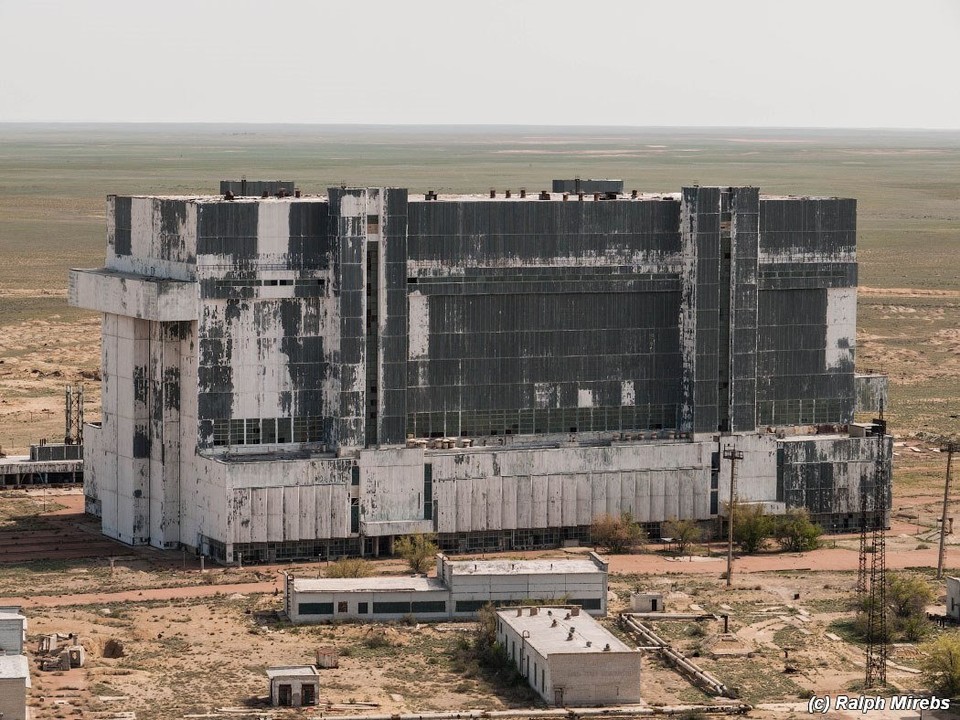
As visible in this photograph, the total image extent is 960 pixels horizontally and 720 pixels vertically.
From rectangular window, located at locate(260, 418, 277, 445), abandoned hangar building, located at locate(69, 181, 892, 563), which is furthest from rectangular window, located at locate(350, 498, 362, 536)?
rectangular window, located at locate(260, 418, 277, 445)

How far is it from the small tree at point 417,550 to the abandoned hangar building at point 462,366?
2.26ft

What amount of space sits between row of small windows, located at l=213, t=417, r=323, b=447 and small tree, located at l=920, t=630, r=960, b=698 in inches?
1209

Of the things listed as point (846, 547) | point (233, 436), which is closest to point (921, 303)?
point (846, 547)

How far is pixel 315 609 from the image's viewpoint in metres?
83.4

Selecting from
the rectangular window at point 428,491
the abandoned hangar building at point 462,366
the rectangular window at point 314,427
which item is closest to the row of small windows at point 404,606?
the abandoned hangar building at point 462,366

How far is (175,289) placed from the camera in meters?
92.6

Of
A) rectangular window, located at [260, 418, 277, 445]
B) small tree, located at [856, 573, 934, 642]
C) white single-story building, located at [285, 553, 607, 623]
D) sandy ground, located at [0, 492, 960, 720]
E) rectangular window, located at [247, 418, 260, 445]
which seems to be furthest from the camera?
rectangular window, located at [260, 418, 277, 445]

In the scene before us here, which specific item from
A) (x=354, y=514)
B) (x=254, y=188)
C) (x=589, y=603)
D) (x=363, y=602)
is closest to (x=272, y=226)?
(x=254, y=188)

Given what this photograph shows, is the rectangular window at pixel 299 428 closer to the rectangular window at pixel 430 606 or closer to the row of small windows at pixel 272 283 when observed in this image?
the row of small windows at pixel 272 283

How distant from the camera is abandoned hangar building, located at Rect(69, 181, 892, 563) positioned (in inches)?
3693

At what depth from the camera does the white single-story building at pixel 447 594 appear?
83.5 metres

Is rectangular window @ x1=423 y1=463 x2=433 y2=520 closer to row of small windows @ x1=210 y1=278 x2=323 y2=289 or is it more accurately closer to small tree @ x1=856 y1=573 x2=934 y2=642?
row of small windows @ x1=210 y1=278 x2=323 y2=289

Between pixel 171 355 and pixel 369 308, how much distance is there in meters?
8.38

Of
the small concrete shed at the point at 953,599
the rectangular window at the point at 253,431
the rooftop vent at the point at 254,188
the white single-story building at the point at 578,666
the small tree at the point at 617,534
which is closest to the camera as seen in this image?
the white single-story building at the point at 578,666
